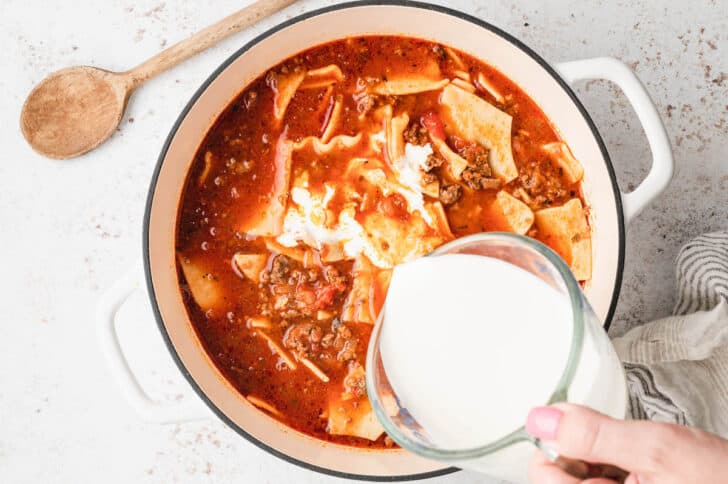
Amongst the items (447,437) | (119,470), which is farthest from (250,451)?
(447,437)

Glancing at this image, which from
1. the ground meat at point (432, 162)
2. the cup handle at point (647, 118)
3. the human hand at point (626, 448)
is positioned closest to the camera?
the human hand at point (626, 448)

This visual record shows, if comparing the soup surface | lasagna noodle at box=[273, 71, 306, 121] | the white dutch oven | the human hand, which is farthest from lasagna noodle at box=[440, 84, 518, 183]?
the human hand

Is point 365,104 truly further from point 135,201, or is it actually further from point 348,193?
point 135,201

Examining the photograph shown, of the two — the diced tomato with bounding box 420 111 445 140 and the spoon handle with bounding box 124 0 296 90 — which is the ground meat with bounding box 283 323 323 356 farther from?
the spoon handle with bounding box 124 0 296 90

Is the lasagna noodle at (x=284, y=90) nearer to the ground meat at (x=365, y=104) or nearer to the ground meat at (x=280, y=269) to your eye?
the ground meat at (x=365, y=104)

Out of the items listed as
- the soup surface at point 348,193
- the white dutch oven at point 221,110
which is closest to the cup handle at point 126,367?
the white dutch oven at point 221,110

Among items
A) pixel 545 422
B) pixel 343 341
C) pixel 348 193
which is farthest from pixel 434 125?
pixel 545 422
